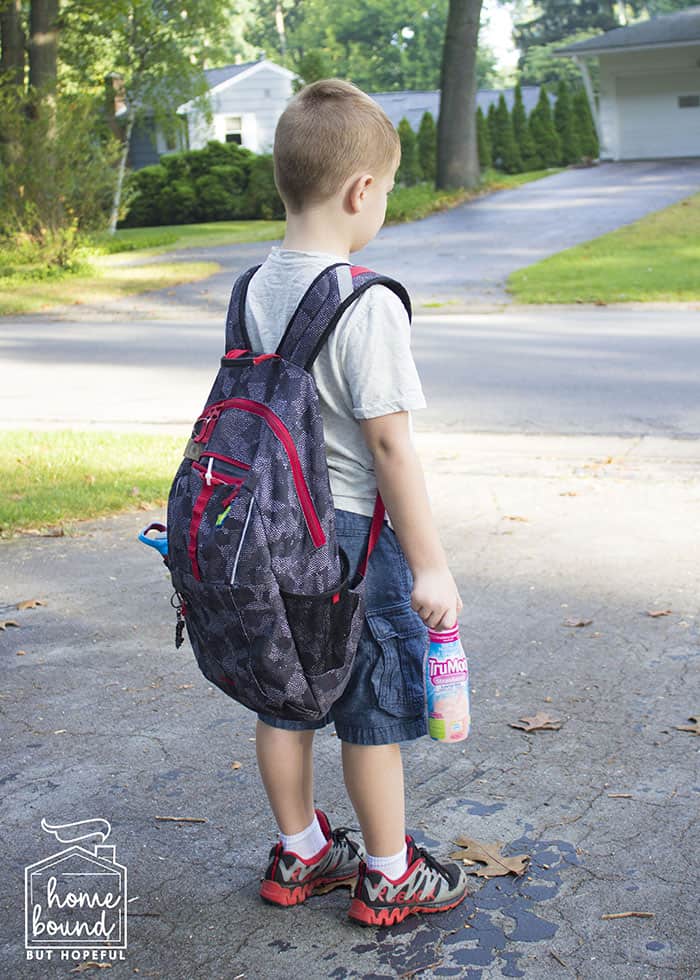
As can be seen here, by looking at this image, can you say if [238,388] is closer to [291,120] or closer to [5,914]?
[291,120]

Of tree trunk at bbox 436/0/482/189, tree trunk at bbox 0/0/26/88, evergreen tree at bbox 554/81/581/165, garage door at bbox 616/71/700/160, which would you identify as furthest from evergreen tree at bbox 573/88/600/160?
tree trunk at bbox 0/0/26/88

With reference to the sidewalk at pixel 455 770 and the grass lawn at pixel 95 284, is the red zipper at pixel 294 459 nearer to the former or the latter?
the sidewalk at pixel 455 770

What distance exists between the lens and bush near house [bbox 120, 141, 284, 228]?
36.7m

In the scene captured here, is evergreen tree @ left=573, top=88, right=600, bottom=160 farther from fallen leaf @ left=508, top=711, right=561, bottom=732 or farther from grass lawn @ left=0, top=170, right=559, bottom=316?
fallen leaf @ left=508, top=711, right=561, bottom=732

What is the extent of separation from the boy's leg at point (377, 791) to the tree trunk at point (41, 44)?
22324 millimetres

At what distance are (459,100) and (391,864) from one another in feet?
99.2

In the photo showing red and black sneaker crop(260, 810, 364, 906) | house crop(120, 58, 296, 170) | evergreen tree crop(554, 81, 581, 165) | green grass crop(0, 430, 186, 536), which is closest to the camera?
red and black sneaker crop(260, 810, 364, 906)

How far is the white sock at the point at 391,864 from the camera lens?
271cm

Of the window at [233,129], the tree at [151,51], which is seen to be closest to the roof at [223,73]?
the window at [233,129]

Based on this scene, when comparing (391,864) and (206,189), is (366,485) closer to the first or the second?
(391,864)

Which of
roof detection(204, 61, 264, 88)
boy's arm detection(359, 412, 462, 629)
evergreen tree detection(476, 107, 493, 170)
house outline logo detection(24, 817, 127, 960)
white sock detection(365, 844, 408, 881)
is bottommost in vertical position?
house outline logo detection(24, 817, 127, 960)

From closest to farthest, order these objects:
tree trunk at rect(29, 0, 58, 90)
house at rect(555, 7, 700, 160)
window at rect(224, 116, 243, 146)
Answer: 1. tree trunk at rect(29, 0, 58, 90)
2. house at rect(555, 7, 700, 160)
3. window at rect(224, 116, 243, 146)

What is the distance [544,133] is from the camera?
38.6 meters

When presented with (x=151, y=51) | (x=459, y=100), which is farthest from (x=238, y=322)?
(x=151, y=51)
